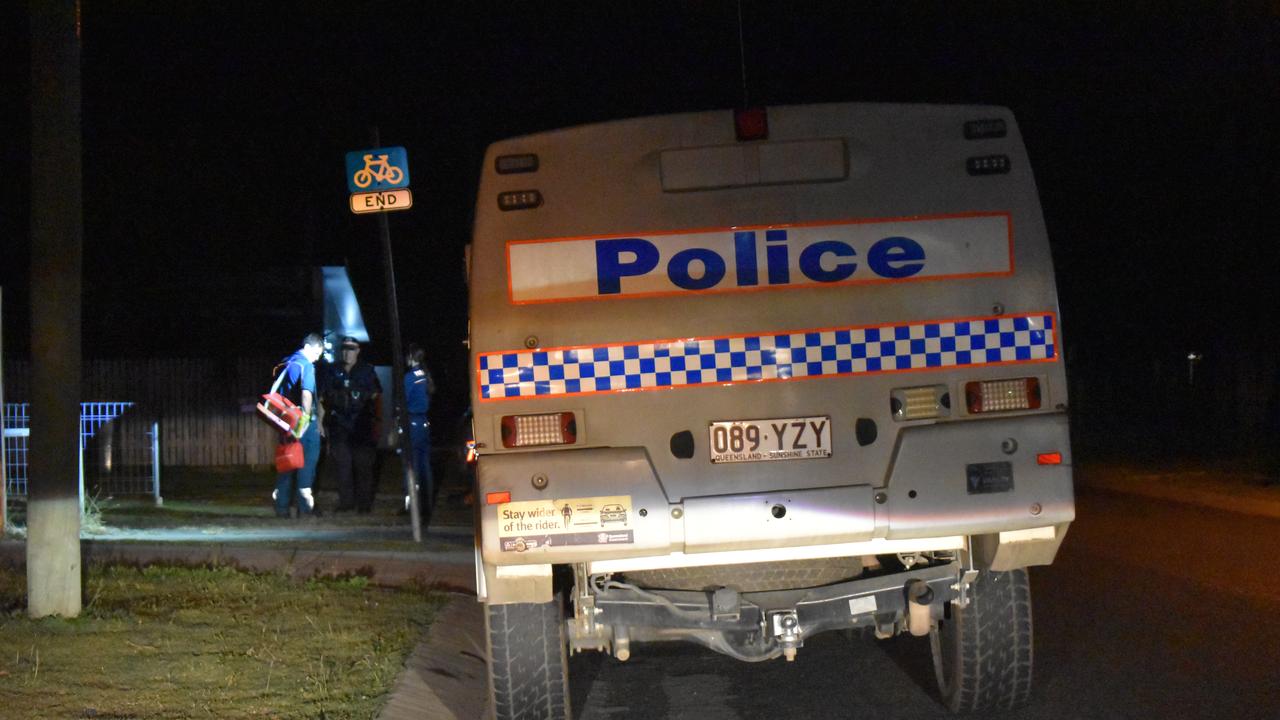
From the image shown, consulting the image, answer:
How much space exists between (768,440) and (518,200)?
1415 millimetres

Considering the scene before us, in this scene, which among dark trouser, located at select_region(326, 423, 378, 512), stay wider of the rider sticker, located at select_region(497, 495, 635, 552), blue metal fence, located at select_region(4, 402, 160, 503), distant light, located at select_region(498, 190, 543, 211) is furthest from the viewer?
blue metal fence, located at select_region(4, 402, 160, 503)

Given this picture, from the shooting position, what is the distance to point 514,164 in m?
5.62

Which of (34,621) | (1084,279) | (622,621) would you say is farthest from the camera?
(1084,279)

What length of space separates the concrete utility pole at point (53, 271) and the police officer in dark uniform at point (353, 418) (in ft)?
18.1

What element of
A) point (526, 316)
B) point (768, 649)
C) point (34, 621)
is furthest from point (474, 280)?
point (34, 621)

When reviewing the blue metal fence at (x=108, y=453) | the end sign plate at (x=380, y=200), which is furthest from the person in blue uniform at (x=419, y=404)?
the blue metal fence at (x=108, y=453)

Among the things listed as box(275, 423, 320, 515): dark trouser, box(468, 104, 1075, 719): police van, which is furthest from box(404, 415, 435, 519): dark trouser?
box(468, 104, 1075, 719): police van

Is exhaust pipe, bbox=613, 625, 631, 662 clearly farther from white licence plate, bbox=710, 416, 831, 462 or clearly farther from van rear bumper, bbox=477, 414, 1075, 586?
white licence plate, bbox=710, 416, 831, 462

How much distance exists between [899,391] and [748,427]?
2.10ft

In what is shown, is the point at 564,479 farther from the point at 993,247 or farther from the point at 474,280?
the point at 993,247

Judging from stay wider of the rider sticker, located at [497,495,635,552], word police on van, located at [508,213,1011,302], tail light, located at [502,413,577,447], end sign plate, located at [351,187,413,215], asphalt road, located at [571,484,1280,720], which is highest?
end sign plate, located at [351,187,413,215]

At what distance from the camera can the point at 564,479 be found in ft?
18.0

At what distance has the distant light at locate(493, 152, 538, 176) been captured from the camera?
221 inches

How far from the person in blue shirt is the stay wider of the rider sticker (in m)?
7.43
